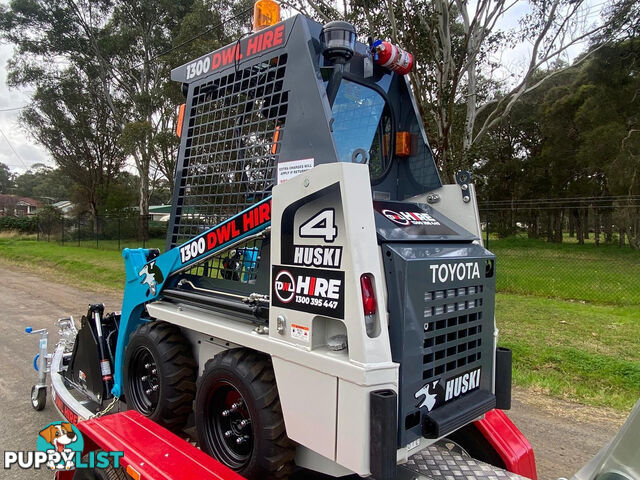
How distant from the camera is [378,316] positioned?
199 cm

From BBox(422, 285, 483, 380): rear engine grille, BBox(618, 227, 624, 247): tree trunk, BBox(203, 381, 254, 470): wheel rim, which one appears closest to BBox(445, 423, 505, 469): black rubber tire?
BBox(422, 285, 483, 380): rear engine grille

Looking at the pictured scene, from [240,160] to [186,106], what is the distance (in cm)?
87

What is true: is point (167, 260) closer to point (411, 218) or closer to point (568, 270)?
point (411, 218)

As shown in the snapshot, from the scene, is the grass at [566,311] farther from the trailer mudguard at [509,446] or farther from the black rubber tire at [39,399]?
the black rubber tire at [39,399]

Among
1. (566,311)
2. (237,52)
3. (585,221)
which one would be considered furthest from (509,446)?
(585,221)

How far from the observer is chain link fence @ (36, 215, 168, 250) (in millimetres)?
22969

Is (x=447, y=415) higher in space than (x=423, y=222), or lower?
lower

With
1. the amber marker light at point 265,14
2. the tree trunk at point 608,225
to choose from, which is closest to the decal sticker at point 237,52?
the amber marker light at point 265,14

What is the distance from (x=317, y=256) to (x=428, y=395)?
87 cm

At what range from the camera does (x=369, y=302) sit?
1.99 meters

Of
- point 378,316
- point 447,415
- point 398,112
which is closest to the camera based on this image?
point 378,316

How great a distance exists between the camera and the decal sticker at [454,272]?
7.25 feet

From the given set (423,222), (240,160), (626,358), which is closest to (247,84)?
(240,160)

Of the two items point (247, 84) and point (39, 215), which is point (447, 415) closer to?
point (247, 84)
